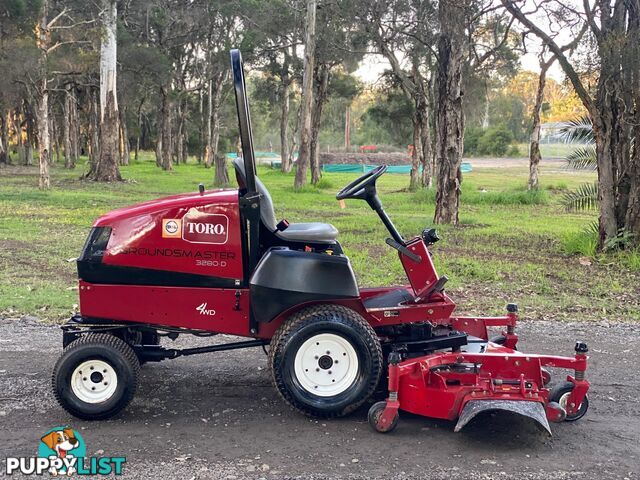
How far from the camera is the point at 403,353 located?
4.97 metres

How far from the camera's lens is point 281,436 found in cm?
445

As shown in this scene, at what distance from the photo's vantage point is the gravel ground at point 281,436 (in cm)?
400

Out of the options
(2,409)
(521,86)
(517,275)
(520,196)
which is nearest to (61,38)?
(520,196)

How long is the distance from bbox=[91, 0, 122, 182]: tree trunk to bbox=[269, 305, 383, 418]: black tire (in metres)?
23.4

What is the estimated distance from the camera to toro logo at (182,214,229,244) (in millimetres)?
4727

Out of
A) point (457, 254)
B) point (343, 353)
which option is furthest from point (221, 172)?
point (343, 353)

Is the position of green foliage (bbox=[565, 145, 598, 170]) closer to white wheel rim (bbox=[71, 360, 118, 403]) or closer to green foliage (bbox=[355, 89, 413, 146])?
white wheel rim (bbox=[71, 360, 118, 403])

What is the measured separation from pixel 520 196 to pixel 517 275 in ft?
42.5

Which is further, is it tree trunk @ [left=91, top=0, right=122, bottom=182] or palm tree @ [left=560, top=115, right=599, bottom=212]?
tree trunk @ [left=91, top=0, right=122, bottom=182]

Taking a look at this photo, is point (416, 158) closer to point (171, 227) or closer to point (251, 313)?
point (251, 313)

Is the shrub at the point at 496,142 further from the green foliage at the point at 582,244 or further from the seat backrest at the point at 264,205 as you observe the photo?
the seat backrest at the point at 264,205

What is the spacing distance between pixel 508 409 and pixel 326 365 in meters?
1.25

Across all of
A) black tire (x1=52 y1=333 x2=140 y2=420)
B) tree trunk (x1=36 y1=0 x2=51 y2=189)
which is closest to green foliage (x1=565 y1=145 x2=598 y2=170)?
black tire (x1=52 y1=333 x2=140 y2=420)

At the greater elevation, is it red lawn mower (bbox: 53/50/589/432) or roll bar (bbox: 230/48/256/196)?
roll bar (bbox: 230/48/256/196)
